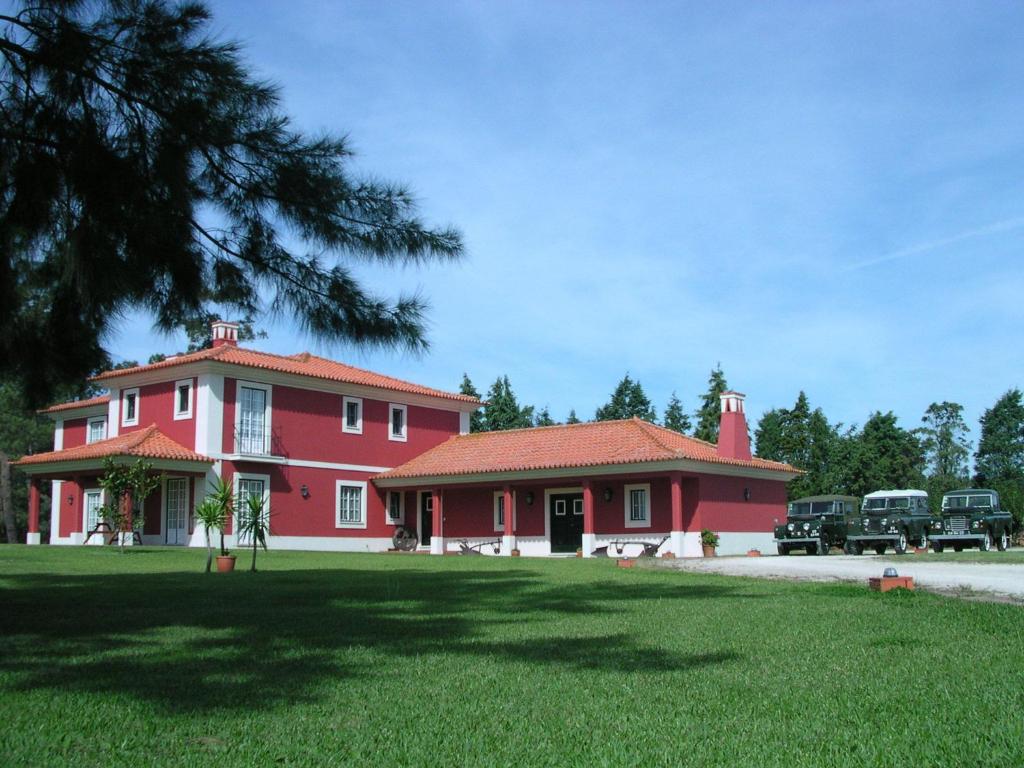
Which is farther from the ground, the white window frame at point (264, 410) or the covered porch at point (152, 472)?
the white window frame at point (264, 410)

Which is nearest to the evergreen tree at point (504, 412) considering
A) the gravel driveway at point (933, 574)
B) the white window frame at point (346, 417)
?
the white window frame at point (346, 417)

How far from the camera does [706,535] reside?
28625mm

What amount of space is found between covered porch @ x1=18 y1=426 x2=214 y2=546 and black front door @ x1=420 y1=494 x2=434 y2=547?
807cm

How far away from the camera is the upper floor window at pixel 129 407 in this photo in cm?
3170

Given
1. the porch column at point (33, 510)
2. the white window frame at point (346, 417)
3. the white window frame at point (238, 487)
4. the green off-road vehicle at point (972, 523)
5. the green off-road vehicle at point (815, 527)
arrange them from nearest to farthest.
Answer: the green off-road vehicle at point (815, 527)
the green off-road vehicle at point (972, 523)
the white window frame at point (238, 487)
the porch column at point (33, 510)
the white window frame at point (346, 417)

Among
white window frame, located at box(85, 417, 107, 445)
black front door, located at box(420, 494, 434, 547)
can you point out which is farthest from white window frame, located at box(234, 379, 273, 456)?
white window frame, located at box(85, 417, 107, 445)

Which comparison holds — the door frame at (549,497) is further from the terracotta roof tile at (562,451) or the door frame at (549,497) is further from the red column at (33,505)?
the red column at (33,505)

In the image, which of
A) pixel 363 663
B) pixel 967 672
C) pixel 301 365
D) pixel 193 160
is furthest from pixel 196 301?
pixel 301 365

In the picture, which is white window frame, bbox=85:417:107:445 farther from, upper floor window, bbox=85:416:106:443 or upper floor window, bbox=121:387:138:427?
upper floor window, bbox=121:387:138:427

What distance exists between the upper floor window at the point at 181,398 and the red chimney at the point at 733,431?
1634 cm

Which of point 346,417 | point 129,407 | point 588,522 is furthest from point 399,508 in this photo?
point 129,407

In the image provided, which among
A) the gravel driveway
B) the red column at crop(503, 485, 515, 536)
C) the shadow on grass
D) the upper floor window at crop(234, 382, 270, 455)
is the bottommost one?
the gravel driveway

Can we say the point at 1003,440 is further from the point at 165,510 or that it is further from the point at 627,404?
the point at 165,510

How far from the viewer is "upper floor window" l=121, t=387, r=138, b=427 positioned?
3170 cm
